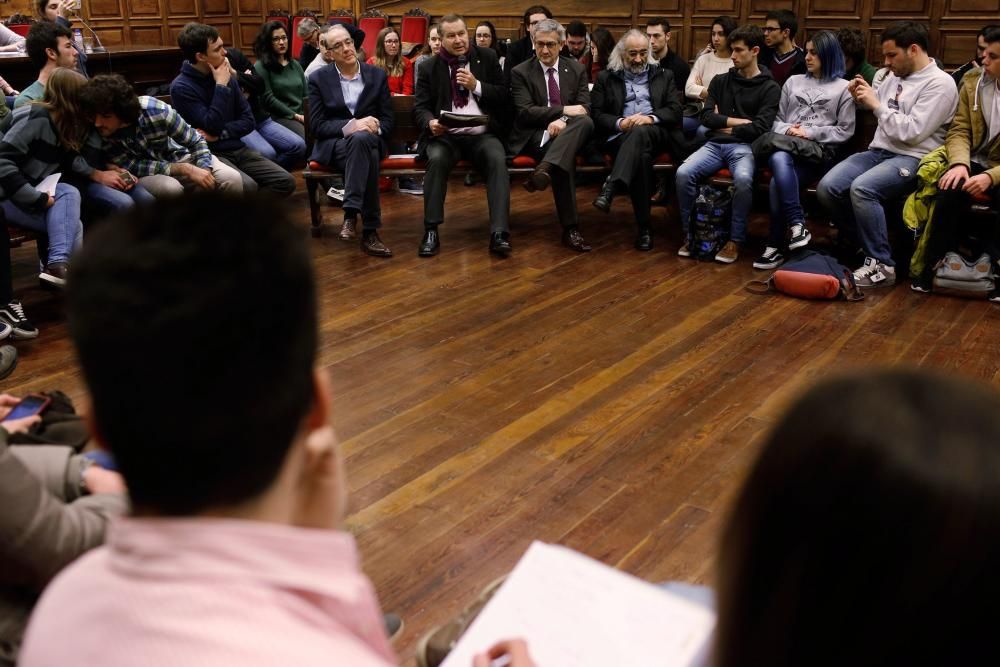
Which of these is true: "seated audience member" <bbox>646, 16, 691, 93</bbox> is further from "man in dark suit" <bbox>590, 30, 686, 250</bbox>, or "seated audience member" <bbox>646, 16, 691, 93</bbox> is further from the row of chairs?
the row of chairs

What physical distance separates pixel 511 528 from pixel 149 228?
1.99m

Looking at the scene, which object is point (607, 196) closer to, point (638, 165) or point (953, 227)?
point (638, 165)

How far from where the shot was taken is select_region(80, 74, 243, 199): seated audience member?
4.29m

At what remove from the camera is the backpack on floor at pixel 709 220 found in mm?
5266

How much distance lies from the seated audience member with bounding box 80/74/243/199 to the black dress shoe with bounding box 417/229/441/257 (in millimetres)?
1067

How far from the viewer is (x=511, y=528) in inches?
102

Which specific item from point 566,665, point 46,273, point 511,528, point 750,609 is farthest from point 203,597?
point 46,273

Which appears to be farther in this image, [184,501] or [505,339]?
[505,339]

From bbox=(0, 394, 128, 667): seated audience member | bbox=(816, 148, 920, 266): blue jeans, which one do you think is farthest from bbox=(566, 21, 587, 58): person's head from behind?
bbox=(0, 394, 128, 667): seated audience member

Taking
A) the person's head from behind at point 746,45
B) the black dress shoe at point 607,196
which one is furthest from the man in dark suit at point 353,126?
the person's head from behind at point 746,45

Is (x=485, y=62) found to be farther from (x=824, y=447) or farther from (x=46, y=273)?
(x=824, y=447)

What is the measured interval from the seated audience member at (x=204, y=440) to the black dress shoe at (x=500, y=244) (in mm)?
4564

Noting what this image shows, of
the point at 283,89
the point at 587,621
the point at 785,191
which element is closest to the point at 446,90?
the point at 283,89

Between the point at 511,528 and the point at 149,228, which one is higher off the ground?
the point at 149,228
